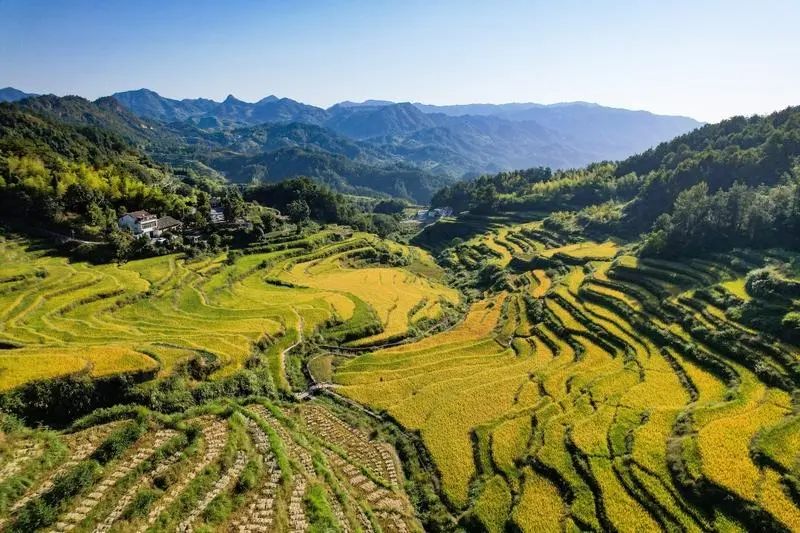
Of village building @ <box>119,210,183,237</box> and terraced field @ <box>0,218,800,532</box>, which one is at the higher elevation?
village building @ <box>119,210,183,237</box>

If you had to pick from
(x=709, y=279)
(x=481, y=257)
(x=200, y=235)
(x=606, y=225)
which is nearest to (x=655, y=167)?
(x=606, y=225)

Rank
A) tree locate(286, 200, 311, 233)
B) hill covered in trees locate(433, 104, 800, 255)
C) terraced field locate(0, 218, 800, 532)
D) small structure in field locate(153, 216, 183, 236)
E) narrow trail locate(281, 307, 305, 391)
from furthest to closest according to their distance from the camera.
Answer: tree locate(286, 200, 311, 233) < small structure in field locate(153, 216, 183, 236) < hill covered in trees locate(433, 104, 800, 255) < narrow trail locate(281, 307, 305, 391) < terraced field locate(0, 218, 800, 532)

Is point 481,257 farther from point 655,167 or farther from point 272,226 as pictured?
point 655,167

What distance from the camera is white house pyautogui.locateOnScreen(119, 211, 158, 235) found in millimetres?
60375

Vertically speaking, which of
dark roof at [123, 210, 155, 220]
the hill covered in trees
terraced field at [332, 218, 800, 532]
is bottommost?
terraced field at [332, 218, 800, 532]

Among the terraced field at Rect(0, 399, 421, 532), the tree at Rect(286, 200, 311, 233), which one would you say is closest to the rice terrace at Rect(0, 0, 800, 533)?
the terraced field at Rect(0, 399, 421, 532)

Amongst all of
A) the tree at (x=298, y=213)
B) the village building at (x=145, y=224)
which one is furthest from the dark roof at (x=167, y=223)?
the tree at (x=298, y=213)

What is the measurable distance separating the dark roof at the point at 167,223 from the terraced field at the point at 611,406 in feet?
138

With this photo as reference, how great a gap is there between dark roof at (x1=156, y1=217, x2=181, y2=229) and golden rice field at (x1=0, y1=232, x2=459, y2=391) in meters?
12.9

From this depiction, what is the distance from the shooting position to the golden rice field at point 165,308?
26.3 m

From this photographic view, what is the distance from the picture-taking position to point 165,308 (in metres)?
38.0

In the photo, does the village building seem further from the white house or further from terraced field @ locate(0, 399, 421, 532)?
terraced field @ locate(0, 399, 421, 532)

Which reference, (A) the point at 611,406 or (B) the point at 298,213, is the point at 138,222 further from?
(A) the point at 611,406

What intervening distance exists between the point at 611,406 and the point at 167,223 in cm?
6052
